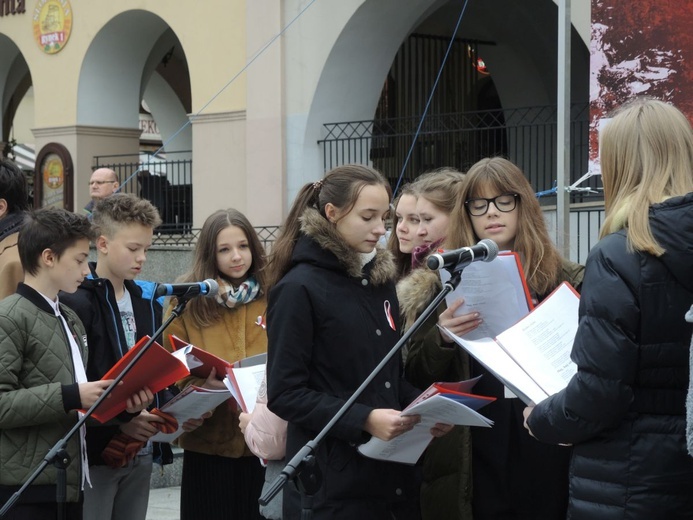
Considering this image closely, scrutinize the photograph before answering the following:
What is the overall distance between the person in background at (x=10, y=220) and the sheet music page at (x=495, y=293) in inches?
92.0

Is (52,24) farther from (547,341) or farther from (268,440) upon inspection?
(547,341)

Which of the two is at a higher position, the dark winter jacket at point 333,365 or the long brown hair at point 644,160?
the long brown hair at point 644,160

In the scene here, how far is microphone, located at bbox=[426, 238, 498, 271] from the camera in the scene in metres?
3.34

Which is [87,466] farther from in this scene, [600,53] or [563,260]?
[600,53]

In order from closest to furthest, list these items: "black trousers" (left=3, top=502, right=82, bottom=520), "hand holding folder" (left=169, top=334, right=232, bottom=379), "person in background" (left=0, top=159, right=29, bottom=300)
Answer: "black trousers" (left=3, top=502, right=82, bottom=520)
"hand holding folder" (left=169, top=334, right=232, bottom=379)
"person in background" (left=0, top=159, right=29, bottom=300)

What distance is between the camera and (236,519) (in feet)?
16.0

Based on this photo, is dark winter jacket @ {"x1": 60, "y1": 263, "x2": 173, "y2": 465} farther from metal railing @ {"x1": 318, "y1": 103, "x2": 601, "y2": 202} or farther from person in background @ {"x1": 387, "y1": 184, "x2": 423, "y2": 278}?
metal railing @ {"x1": 318, "y1": 103, "x2": 601, "y2": 202}

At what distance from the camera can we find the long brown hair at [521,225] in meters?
4.05

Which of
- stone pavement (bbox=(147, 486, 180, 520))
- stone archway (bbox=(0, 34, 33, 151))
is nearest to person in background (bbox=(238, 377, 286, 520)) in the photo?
stone pavement (bbox=(147, 486, 180, 520))

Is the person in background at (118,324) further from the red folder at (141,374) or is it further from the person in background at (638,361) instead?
the person in background at (638,361)

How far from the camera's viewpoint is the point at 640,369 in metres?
Answer: 3.11

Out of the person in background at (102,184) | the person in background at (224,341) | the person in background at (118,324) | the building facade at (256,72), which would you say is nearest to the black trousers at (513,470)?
the person in background at (224,341)

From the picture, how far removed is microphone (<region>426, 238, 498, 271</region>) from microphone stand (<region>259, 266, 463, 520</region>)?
0.13 feet

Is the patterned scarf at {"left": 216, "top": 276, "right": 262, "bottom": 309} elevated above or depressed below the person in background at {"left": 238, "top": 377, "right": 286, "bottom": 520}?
above
